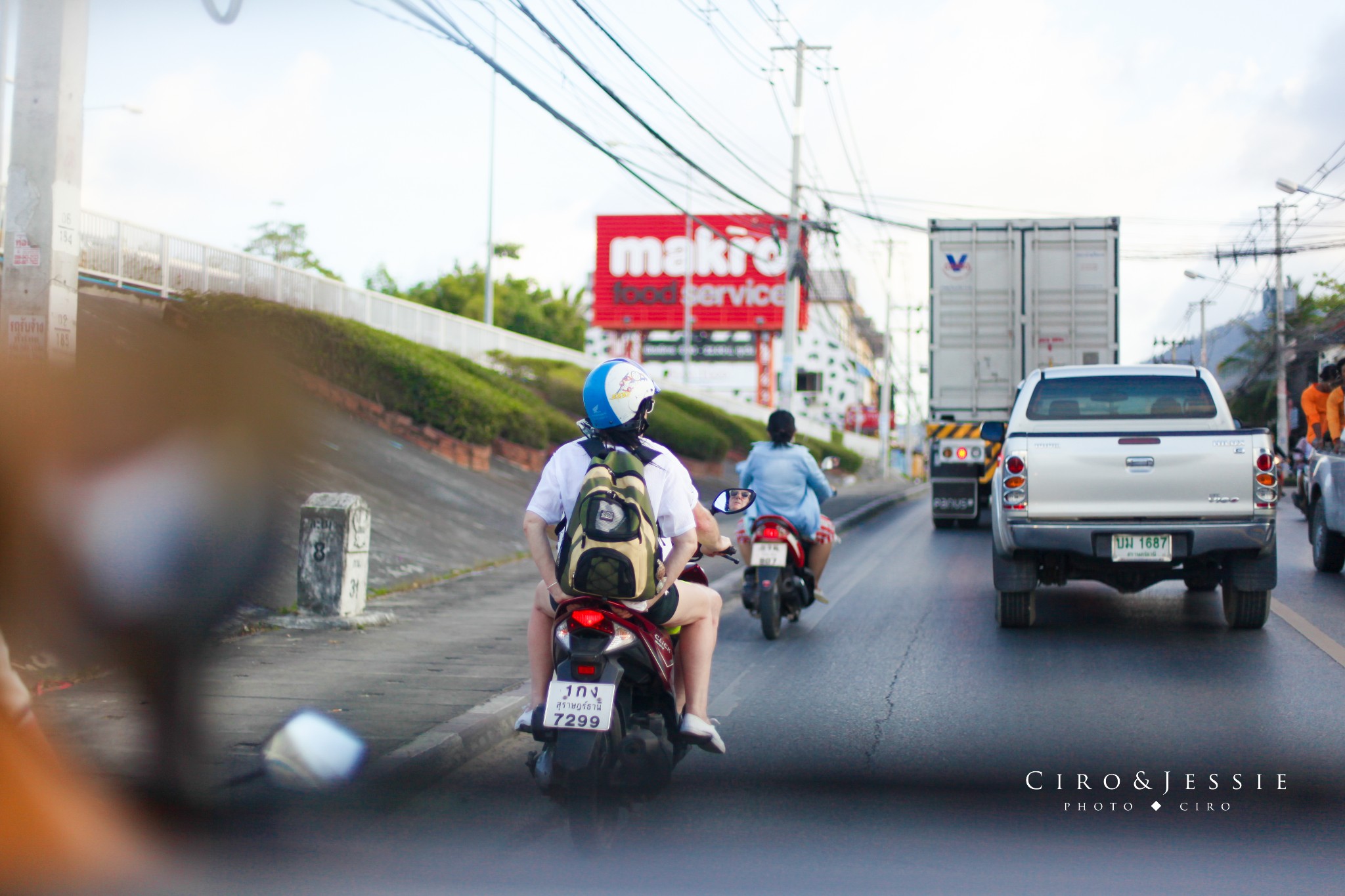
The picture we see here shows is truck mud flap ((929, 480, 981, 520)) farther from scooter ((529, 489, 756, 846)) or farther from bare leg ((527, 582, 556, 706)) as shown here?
scooter ((529, 489, 756, 846))

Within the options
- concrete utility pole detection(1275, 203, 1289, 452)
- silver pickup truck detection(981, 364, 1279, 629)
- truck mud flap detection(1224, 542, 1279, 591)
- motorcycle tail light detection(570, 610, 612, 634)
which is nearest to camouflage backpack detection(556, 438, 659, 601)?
motorcycle tail light detection(570, 610, 612, 634)

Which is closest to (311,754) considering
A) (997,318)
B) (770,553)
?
(770,553)

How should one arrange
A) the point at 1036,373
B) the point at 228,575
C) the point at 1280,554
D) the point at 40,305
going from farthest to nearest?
the point at 1280,554, the point at 1036,373, the point at 228,575, the point at 40,305

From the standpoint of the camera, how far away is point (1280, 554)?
1406 cm

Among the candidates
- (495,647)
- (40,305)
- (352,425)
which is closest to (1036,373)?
(495,647)

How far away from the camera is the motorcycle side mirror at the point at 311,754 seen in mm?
4891

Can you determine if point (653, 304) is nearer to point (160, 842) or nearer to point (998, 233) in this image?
point (998, 233)

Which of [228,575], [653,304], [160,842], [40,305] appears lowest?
[160,842]

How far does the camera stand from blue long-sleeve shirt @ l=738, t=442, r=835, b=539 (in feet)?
29.4

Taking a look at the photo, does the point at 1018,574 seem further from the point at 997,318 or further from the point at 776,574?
the point at 997,318

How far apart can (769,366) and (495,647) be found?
191 ft

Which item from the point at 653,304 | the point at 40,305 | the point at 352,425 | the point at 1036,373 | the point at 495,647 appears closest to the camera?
the point at 40,305

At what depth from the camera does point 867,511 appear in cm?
2358

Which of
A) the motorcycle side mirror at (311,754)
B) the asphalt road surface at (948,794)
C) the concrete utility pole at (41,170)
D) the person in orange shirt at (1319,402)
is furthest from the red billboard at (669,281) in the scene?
the motorcycle side mirror at (311,754)
